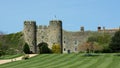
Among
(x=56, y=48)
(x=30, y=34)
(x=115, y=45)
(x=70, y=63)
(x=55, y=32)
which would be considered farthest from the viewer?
(x=55, y=32)

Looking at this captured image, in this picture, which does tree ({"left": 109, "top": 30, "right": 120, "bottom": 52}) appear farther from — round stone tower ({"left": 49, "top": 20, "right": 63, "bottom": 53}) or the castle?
the castle

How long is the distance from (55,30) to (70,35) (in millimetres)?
10102

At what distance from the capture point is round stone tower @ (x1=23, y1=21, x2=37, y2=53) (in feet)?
254

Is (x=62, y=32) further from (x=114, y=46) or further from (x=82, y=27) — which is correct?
(x=114, y=46)

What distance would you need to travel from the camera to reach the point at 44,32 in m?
80.9

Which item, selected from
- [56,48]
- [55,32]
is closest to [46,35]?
[55,32]

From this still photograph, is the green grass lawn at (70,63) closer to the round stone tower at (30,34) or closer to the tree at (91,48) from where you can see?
the tree at (91,48)

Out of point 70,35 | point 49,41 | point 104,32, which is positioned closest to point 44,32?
point 49,41

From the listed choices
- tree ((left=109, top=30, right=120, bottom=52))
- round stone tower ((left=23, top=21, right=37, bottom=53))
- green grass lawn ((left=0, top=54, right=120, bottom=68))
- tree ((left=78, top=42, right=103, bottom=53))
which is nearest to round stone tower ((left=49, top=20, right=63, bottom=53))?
round stone tower ((left=23, top=21, right=37, bottom=53))

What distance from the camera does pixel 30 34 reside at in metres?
77.9

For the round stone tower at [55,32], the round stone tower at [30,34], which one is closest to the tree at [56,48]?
the round stone tower at [55,32]

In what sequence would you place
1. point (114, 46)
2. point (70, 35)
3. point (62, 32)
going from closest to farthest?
point (114, 46) → point (62, 32) → point (70, 35)

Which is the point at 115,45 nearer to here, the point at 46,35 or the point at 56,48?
the point at 56,48

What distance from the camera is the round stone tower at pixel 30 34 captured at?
77.6 m
